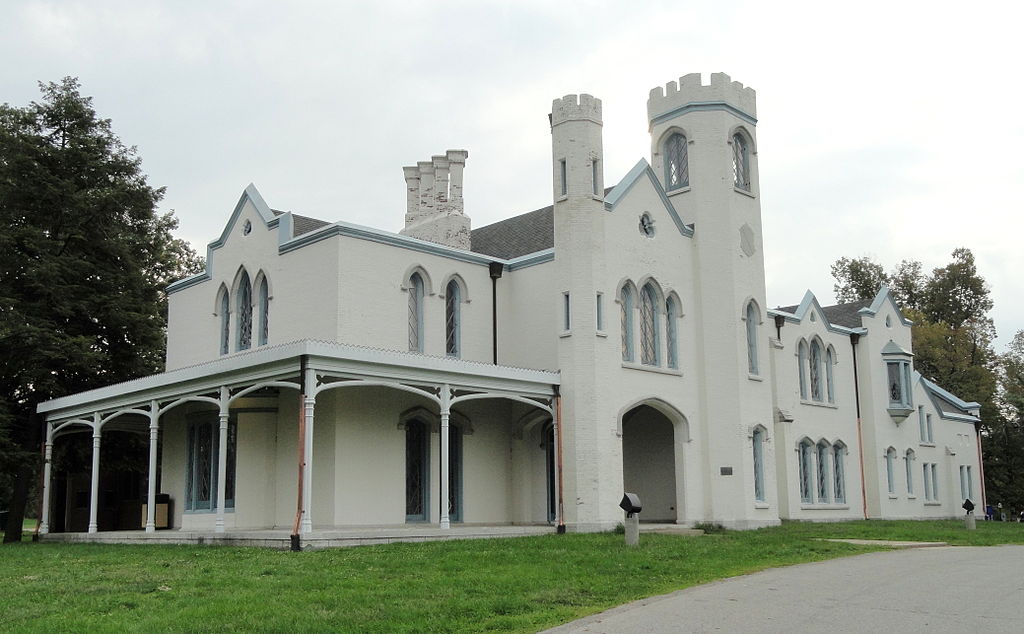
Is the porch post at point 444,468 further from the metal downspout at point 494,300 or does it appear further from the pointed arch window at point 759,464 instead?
the pointed arch window at point 759,464

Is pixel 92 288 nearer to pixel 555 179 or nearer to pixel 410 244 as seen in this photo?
pixel 410 244

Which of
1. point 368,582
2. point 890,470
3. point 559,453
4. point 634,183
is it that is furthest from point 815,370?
point 368,582

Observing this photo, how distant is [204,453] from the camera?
25.5 metres

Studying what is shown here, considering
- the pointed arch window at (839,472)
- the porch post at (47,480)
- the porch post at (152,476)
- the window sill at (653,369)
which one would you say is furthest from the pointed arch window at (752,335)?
the porch post at (47,480)

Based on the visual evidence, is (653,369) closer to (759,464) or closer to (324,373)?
(759,464)

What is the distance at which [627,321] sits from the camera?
2553cm

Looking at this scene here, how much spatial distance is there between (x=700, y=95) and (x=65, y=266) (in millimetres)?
17852

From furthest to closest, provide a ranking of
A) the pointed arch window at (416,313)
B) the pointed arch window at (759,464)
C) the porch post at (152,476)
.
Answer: the pointed arch window at (759,464) < the pointed arch window at (416,313) < the porch post at (152,476)

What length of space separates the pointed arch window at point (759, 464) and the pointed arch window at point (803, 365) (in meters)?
6.02

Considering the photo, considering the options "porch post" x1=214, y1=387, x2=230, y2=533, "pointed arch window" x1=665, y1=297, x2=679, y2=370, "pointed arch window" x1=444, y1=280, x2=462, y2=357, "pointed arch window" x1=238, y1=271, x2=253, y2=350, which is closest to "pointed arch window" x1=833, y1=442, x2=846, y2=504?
"pointed arch window" x1=665, y1=297, x2=679, y2=370

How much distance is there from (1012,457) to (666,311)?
35.8m

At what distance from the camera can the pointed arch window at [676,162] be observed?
93.4 ft

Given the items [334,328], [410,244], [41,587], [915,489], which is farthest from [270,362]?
[915,489]

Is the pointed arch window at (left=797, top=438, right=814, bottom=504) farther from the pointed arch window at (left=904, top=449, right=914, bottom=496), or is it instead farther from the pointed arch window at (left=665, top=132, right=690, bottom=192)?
the pointed arch window at (left=665, top=132, right=690, bottom=192)
